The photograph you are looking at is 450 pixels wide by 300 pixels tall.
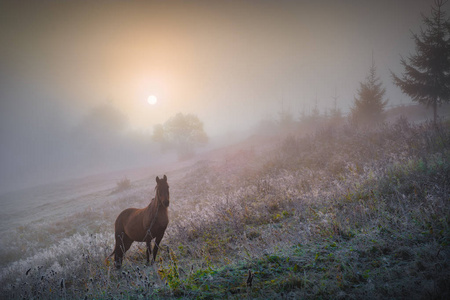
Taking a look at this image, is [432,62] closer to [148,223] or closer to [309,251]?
[309,251]

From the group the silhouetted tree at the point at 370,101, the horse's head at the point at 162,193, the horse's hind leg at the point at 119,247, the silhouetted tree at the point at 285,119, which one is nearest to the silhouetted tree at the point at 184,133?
the silhouetted tree at the point at 285,119

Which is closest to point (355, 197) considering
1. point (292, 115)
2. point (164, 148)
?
point (292, 115)

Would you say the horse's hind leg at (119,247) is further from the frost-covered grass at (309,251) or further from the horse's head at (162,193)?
the horse's head at (162,193)

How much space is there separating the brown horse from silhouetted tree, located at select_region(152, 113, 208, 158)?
53425 millimetres

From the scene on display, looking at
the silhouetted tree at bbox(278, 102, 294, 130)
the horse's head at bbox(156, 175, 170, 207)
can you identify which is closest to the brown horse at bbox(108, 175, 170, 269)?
the horse's head at bbox(156, 175, 170, 207)

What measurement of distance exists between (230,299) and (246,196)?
22.2 ft

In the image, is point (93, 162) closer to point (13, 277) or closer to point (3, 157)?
point (3, 157)

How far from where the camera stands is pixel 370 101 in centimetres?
2742

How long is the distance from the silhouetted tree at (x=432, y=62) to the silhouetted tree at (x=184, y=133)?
4903 cm

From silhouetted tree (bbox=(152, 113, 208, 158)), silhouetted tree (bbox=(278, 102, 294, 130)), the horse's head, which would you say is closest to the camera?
the horse's head

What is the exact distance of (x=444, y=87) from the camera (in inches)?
782

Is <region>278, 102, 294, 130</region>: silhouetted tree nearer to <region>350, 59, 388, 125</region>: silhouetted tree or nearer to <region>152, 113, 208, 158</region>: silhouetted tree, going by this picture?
<region>152, 113, 208, 158</region>: silhouetted tree

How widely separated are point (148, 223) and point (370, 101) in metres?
33.3

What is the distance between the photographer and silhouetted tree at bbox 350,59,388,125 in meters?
27.3
